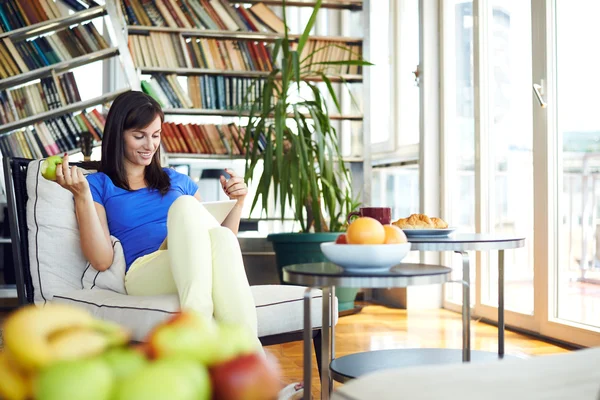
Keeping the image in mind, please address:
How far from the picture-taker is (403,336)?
3.48 meters

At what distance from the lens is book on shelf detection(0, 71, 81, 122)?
4.24m

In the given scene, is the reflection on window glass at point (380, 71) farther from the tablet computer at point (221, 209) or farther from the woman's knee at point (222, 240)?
the woman's knee at point (222, 240)

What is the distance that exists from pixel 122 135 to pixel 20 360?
6.40ft

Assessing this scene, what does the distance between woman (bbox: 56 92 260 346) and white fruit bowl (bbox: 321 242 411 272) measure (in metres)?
0.30

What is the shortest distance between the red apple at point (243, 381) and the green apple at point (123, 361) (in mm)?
50

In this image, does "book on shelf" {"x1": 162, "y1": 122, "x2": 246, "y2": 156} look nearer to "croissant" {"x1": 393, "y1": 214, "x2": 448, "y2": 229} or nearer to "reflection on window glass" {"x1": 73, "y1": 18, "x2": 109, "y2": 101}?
"reflection on window glass" {"x1": 73, "y1": 18, "x2": 109, "y2": 101}

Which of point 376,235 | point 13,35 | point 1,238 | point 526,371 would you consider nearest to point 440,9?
point 13,35

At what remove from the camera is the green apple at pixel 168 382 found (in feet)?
1.44

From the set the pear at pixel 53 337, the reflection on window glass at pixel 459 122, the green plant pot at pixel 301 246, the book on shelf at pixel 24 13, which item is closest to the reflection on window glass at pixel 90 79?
the book on shelf at pixel 24 13

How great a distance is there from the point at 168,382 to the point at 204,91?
4.13 meters

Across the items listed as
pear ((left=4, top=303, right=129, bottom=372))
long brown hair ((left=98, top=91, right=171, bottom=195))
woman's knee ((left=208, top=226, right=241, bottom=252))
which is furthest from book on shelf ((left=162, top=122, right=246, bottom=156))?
pear ((left=4, top=303, right=129, bottom=372))

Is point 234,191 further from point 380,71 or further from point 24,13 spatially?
point 380,71

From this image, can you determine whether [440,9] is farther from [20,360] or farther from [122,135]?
[20,360]

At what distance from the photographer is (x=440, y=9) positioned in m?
4.39
